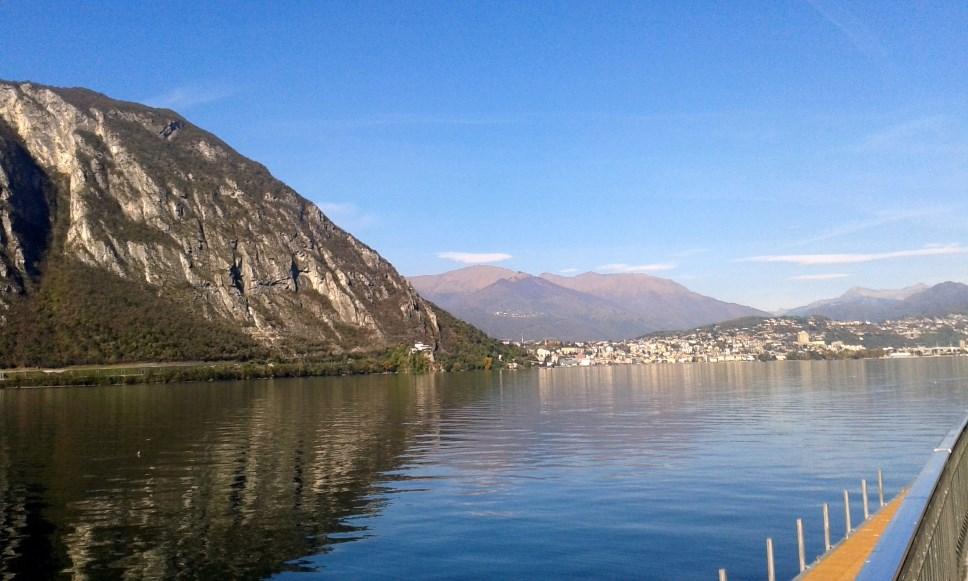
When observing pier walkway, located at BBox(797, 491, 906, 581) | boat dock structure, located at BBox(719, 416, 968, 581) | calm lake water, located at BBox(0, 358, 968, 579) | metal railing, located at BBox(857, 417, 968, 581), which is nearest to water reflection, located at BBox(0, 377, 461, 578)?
calm lake water, located at BBox(0, 358, 968, 579)

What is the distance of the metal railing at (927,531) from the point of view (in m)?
5.70

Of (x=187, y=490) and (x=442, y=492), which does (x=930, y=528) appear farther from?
(x=187, y=490)

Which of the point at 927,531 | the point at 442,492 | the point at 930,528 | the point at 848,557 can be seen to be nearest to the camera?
the point at 927,531

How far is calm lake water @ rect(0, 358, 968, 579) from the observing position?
2573 cm

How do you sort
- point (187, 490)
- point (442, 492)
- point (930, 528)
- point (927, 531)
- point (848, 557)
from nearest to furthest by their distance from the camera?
point (927, 531), point (930, 528), point (848, 557), point (442, 492), point (187, 490)

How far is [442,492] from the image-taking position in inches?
1502

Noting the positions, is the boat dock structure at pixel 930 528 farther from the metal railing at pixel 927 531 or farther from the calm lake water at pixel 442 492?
the calm lake water at pixel 442 492

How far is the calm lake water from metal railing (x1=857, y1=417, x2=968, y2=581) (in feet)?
48.9

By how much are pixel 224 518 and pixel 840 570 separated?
24.1 m

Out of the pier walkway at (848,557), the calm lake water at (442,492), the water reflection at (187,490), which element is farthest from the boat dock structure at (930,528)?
the water reflection at (187,490)

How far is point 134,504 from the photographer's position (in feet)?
119

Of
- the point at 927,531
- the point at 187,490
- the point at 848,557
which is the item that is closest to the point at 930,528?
the point at 927,531

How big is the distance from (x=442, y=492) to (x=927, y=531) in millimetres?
32813

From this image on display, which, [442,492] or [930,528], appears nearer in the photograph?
[930,528]
